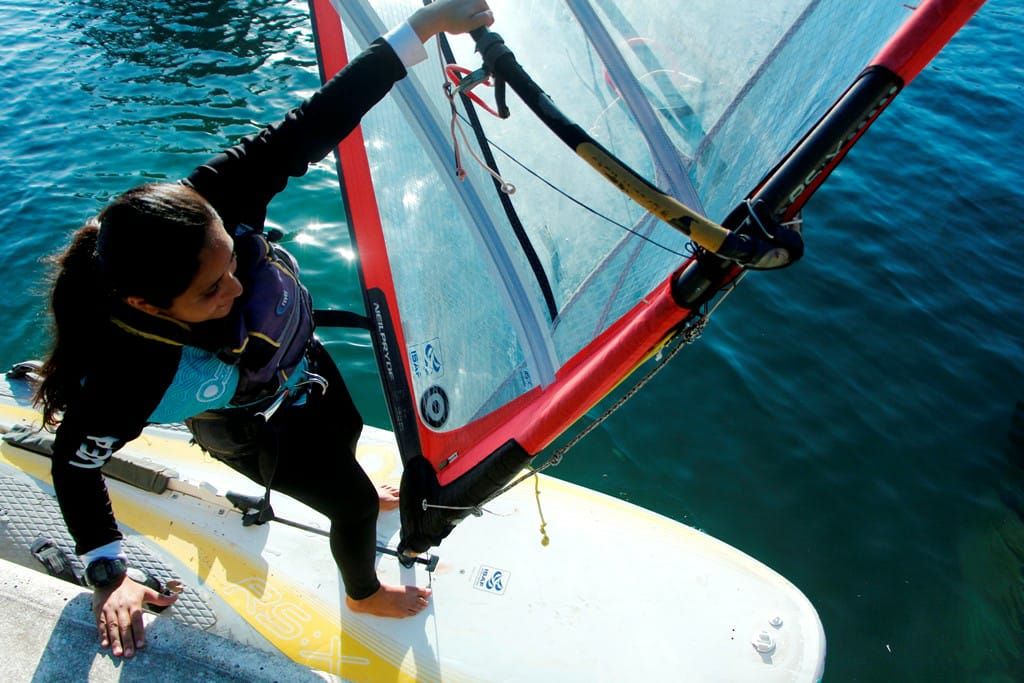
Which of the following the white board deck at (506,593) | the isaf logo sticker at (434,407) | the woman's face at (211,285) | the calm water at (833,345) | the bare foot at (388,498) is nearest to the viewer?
the woman's face at (211,285)

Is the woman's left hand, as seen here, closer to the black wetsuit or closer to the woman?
the woman

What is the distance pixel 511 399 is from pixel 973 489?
3.50 m

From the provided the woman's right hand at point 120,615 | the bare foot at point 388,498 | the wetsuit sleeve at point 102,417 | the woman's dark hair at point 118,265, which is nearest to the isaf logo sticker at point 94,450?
the wetsuit sleeve at point 102,417

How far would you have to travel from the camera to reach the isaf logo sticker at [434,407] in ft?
9.18

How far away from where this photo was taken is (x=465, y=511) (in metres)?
2.63

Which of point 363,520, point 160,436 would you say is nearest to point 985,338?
point 363,520

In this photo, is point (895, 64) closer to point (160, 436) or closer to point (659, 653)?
point (659, 653)

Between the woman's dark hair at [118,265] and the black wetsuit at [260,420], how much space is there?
6cm

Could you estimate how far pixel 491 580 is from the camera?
331 centimetres

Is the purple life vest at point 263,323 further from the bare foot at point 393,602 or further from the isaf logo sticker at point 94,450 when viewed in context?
the bare foot at point 393,602

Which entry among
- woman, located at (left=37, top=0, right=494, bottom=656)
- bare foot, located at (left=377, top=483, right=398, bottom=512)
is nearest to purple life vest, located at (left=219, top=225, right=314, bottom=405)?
woman, located at (left=37, top=0, right=494, bottom=656)

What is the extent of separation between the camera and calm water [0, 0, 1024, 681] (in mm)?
4016

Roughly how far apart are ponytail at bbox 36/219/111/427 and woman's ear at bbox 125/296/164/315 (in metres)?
0.10

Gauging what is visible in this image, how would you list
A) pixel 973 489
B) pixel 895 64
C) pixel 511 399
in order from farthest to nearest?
pixel 973 489 < pixel 511 399 < pixel 895 64
